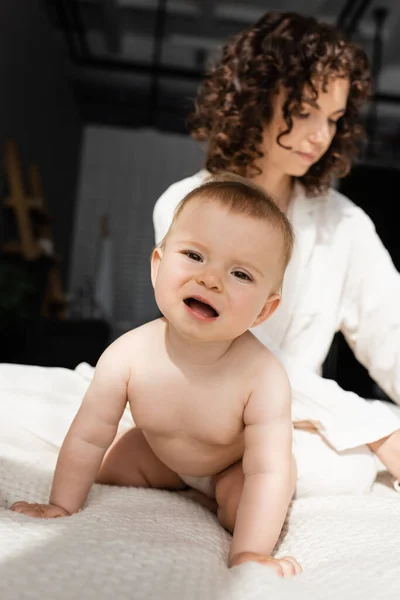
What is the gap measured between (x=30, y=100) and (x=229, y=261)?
4.66 meters

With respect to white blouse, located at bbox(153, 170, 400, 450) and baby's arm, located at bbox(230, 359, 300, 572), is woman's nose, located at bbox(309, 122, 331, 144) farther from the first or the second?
baby's arm, located at bbox(230, 359, 300, 572)

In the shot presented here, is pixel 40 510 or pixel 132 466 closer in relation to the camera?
pixel 40 510

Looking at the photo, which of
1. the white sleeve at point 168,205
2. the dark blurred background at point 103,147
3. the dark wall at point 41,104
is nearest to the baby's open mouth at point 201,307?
the white sleeve at point 168,205

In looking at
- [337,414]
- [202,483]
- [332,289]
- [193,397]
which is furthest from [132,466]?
[332,289]

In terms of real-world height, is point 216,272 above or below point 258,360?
above

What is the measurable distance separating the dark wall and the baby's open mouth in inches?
150

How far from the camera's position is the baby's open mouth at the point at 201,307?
0.79 m

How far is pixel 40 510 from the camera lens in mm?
810

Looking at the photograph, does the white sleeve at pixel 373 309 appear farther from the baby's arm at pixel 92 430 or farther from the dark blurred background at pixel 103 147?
the dark blurred background at pixel 103 147

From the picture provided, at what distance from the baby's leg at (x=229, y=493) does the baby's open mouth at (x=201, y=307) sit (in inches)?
9.6

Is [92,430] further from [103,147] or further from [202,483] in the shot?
[103,147]

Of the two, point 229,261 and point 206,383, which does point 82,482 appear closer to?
point 206,383

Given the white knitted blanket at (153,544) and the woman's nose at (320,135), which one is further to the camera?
the woman's nose at (320,135)

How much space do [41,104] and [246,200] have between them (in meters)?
4.99
